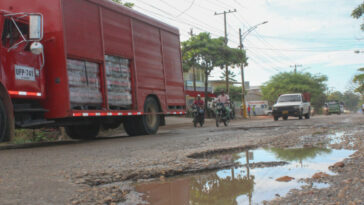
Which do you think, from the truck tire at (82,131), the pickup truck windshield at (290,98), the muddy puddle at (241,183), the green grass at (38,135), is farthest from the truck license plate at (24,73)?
the pickup truck windshield at (290,98)

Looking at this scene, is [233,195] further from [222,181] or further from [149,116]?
[149,116]

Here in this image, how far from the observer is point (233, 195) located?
291 centimetres

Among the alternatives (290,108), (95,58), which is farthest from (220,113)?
(95,58)

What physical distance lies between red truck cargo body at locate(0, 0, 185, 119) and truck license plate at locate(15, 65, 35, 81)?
12 centimetres

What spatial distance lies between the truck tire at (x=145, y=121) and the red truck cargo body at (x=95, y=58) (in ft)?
0.81

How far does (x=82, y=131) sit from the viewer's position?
10.0 m

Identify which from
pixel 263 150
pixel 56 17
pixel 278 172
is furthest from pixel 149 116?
pixel 278 172

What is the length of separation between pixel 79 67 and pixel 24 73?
1202 mm

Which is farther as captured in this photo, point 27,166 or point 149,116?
point 149,116

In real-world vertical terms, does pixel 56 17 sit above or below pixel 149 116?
above

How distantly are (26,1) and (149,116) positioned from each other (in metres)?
4.69

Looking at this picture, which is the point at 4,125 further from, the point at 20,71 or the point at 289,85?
the point at 289,85

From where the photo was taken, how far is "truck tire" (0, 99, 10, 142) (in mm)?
6200

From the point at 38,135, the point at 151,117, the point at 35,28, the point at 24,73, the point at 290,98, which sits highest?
the point at 35,28
